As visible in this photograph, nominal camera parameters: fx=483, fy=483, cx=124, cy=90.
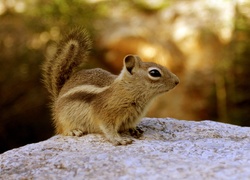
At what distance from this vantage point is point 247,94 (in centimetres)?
935

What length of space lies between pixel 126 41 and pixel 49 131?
116 inches

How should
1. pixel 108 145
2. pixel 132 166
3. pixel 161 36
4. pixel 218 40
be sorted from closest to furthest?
pixel 132 166 → pixel 108 145 → pixel 218 40 → pixel 161 36

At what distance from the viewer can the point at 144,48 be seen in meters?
11.2

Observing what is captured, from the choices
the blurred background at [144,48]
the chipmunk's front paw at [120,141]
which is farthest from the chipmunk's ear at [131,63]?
the blurred background at [144,48]

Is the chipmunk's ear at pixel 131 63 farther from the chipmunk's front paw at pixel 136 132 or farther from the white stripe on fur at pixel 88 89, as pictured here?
the chipmunk's front paw at pixel 136 132

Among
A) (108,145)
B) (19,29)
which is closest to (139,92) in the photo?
(108,145)

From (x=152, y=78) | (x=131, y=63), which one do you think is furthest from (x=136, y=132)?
(x=131, y=63)

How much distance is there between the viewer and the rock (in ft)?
9.98

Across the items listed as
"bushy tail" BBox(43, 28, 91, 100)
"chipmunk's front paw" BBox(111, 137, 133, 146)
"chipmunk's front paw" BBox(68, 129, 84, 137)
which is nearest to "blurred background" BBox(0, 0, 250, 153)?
"bushy tail" BBox(43, 28, 91, 100)

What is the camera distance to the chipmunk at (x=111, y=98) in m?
4.00

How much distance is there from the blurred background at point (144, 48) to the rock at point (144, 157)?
199 inches

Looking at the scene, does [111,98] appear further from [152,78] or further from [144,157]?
[144,157]

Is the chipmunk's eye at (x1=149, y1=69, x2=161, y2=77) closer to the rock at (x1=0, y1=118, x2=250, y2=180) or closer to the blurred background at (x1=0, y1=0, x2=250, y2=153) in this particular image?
the rock at (x1=0, y1=118, x2=250, y2=180)

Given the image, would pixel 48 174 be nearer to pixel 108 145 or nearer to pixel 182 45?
pixel 108 145
